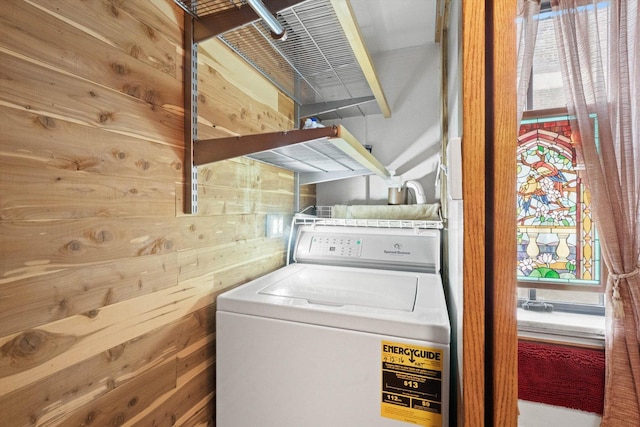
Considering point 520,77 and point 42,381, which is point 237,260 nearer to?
point 42,381

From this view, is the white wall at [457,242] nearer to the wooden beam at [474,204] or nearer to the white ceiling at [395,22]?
the wooden beam at [474,204]

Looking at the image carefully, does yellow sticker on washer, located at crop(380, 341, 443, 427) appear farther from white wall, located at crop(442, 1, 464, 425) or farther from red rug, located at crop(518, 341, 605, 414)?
red rug, located at crop(518, 341, 605, 414)

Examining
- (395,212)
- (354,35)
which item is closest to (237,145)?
(354,35)

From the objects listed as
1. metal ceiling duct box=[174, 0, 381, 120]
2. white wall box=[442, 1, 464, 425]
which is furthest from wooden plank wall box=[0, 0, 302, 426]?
white wall box=[442, 1, 464, 425]

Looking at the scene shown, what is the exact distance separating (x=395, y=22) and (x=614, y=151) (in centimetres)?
136

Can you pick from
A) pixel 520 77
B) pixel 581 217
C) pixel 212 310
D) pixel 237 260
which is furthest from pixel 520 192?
pixel 212 310

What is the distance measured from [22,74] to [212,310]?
0.89 m

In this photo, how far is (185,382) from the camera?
95cm

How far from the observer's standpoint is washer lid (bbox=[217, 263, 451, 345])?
0.76m

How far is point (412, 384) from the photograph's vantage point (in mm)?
735

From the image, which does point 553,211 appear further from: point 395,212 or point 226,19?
point 226,19

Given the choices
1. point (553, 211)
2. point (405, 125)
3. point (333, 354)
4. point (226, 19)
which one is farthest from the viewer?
point (405, 125)

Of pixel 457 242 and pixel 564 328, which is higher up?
pixel 457 242

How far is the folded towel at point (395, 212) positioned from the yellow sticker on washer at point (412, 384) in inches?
38.3
